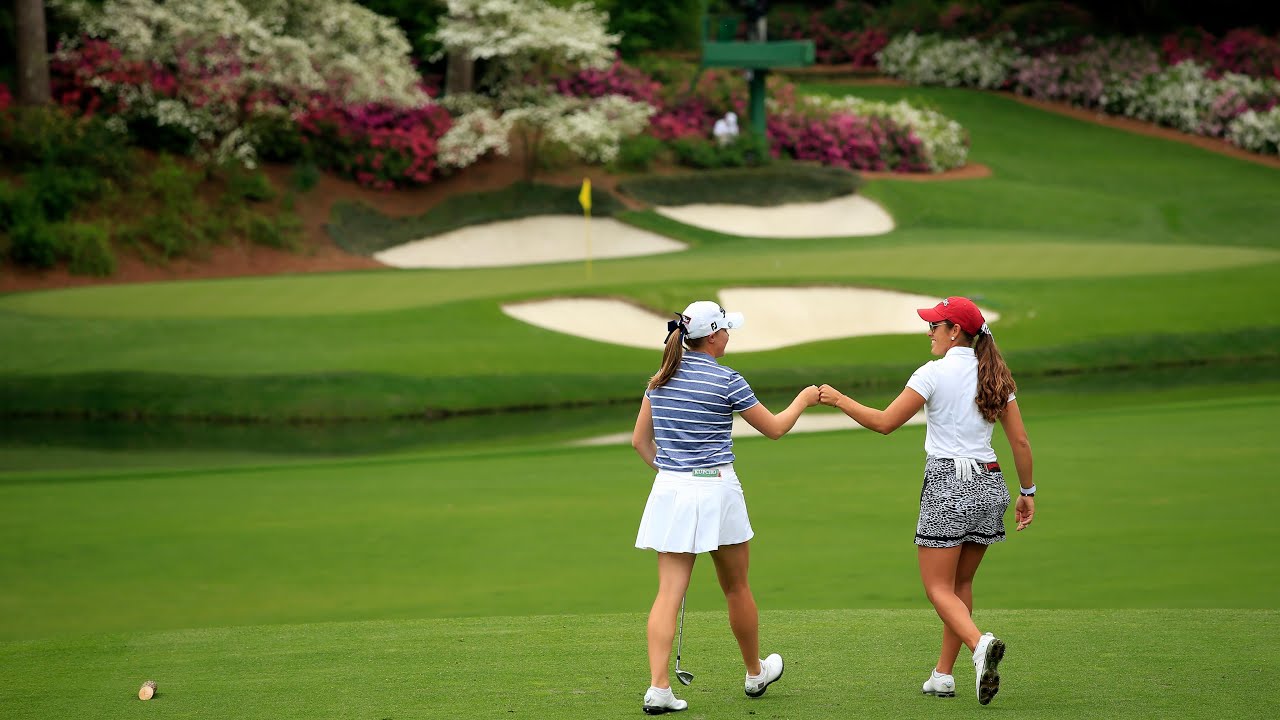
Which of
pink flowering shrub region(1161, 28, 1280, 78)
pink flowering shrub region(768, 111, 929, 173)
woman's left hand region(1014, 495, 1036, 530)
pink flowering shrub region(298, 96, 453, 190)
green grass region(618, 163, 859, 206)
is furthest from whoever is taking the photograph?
pink flowering shrub region(1161, 28, 1280, 78)

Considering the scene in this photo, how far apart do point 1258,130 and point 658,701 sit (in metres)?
34.2

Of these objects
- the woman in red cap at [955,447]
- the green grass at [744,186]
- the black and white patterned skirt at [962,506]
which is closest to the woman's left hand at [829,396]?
the woman in red cap at [955,447]

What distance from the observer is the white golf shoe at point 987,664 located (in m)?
5.03

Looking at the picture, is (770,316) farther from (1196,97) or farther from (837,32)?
(837,32)

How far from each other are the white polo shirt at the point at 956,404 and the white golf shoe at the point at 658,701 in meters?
1.33

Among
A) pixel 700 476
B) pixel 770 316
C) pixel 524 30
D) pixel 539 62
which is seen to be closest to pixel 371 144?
pixel 524 30

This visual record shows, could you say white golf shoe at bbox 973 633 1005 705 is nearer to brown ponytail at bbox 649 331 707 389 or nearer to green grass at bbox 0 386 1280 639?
brown ponytail at bbox 649 331 707 389

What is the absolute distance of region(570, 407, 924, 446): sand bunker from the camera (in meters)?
14.4

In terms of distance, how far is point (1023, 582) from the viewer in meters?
7.91

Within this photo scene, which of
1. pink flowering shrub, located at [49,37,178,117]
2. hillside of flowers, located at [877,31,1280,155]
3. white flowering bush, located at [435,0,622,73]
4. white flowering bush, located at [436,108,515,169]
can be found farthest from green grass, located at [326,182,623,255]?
hillside of flowers, located at [877,31,1280,155]

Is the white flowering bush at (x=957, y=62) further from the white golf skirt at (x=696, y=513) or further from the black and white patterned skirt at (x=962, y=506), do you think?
the white golf skirt at (x=696, y=513)

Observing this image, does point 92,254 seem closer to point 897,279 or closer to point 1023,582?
point 897,279

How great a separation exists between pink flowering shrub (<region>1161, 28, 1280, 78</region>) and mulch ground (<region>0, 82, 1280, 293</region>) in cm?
941

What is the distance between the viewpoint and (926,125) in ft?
111
